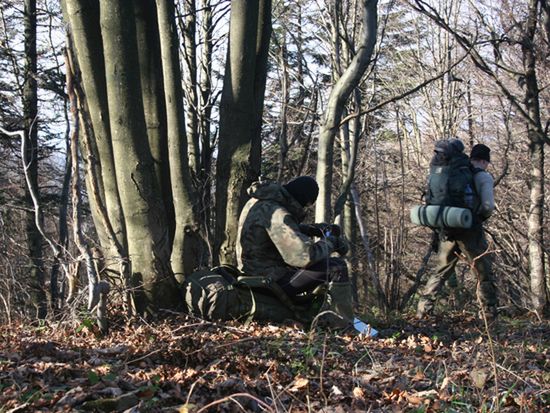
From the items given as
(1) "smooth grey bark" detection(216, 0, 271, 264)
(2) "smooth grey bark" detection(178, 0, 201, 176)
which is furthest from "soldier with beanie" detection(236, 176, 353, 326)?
(2) "smooth grey bark" detection(178, 0, 201, 176)

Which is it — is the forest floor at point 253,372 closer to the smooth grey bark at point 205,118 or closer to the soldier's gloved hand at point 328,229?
the soldier's gloved hand at point 328,229

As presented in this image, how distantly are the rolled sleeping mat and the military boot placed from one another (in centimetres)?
144

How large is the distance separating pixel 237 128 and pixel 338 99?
3.80ft

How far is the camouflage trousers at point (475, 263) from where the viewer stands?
6.62 meters

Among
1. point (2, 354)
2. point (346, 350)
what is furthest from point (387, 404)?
point (2, 354)

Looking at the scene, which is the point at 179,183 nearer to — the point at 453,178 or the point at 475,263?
the point at 453,178

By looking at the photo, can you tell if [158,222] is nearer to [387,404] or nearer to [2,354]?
[2,354]

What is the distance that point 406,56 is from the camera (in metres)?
20.8

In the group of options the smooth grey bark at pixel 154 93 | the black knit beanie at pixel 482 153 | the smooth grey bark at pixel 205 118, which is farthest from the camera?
the smooth grey bark at pixel 205 118

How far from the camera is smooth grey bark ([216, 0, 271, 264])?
6.38 metres

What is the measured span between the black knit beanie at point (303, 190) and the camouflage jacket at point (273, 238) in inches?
2.6

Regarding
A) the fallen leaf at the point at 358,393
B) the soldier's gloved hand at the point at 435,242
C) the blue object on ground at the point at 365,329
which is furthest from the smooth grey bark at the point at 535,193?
the fallen leaf at the point at 358,393

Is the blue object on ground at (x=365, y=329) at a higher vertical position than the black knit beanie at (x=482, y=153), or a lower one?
lower

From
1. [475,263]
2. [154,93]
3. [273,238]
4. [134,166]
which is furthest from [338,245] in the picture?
[154,93]
